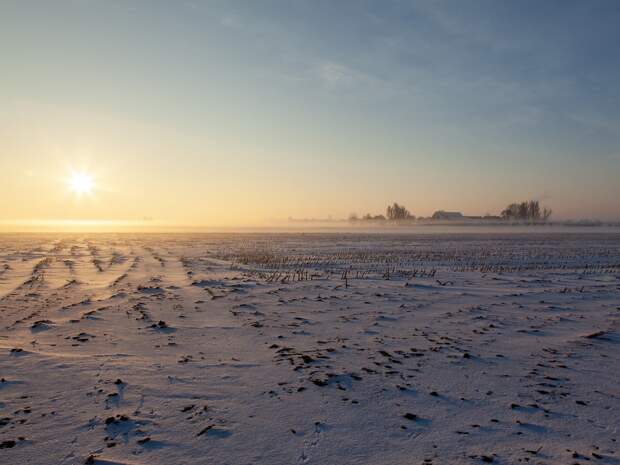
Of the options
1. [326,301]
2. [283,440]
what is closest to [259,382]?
[283,440]

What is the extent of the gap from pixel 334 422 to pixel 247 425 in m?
0.97

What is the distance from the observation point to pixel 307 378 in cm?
588

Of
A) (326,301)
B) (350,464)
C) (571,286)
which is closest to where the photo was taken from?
(350,464)

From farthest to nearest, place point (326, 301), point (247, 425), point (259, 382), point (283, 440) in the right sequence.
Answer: point (326, 301) → point (259, 382) → point (247, 425) → point (283, 440)

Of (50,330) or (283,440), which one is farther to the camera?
(50,330)

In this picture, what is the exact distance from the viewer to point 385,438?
431 cm

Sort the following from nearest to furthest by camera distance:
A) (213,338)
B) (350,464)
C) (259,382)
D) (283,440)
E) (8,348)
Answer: (350,464)
(283,440)
(259,382)
(8,348)
(213,338)

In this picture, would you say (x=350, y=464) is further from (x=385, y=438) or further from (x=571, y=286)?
(x=571, y=286)

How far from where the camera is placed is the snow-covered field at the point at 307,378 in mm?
4125

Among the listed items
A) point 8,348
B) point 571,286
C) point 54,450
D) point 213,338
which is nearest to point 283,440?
point 54,450

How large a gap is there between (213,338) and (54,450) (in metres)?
3.84

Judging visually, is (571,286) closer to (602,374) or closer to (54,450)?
(602,374)

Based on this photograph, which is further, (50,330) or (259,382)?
(50,330)

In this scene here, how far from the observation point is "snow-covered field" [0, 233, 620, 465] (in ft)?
13.5
